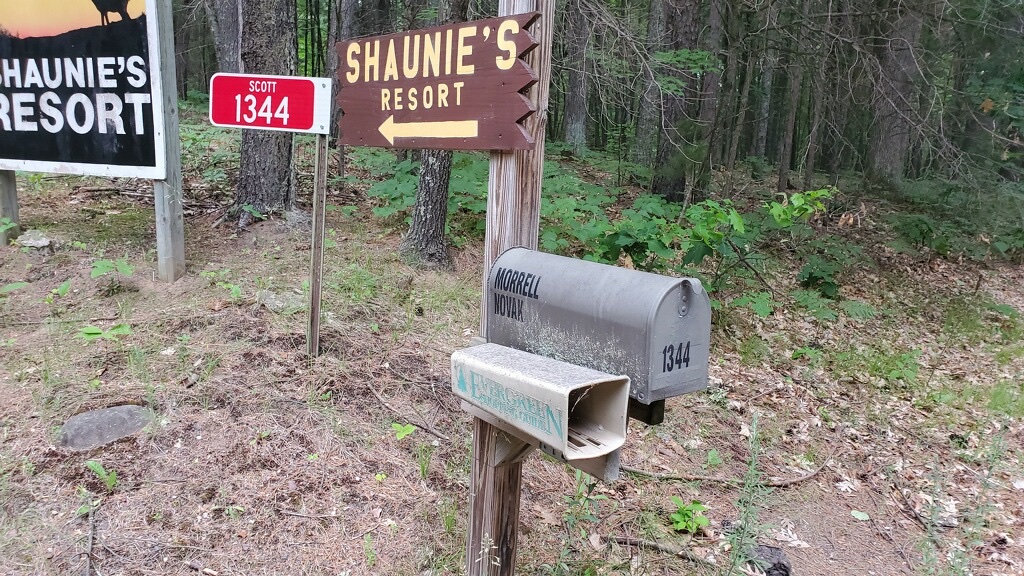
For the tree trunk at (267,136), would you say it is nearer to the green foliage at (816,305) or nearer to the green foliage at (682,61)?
the green foliage at (682,61)

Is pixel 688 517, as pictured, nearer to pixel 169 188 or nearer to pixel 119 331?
pixel 119 331

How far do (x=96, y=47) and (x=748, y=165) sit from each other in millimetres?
13865

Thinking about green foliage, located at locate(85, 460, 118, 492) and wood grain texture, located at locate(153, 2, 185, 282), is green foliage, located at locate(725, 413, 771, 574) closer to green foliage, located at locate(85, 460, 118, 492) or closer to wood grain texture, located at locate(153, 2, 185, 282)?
green foliage, located at locate(85, 460, 118, 492)

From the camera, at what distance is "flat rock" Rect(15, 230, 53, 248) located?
4.95m

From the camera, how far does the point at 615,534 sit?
3.13 meters

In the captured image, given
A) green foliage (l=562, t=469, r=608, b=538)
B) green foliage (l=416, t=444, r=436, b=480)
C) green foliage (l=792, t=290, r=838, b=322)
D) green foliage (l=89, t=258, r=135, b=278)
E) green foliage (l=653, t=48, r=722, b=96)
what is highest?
green foliage (l=653, t=48, r=722, b=96)

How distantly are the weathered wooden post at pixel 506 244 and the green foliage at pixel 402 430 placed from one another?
1081mm

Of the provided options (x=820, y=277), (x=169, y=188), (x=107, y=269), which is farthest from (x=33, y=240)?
(x=820, y=277)

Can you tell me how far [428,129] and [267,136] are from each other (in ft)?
13.2

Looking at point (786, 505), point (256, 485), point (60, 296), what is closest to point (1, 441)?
point (256, 485)

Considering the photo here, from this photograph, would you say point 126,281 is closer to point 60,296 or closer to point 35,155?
point 60,296

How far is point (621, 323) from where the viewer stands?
1583 millimetres

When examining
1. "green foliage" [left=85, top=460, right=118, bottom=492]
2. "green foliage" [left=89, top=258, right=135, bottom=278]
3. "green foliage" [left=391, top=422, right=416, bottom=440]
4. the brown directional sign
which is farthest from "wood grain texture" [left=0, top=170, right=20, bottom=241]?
the brown directional sign

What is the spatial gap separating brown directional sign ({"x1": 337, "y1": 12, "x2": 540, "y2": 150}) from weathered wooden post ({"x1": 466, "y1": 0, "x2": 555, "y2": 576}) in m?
0.08
